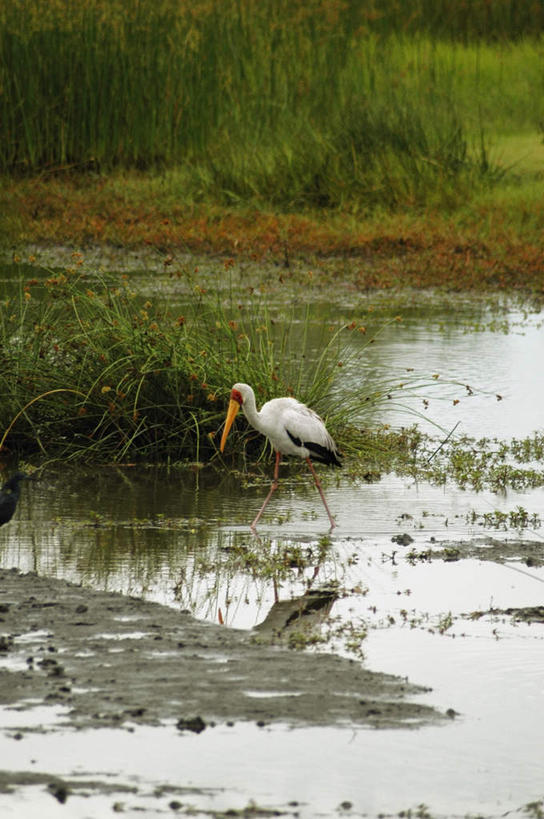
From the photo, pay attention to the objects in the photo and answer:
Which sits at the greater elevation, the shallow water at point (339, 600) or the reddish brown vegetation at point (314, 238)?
the shallow water at point (339, 600)

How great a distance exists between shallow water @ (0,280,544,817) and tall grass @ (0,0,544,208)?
830 cm

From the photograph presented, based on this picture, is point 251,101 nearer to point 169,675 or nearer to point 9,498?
point 9,498

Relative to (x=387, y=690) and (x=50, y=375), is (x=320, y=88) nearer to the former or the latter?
(x=50, y=375)

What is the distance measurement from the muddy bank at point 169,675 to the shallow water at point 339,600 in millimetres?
122

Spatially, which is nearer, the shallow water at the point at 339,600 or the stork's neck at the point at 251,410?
the shallow water at the point at 339,600

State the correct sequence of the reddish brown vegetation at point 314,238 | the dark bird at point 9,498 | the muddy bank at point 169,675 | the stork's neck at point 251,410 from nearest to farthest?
1. the muddy bank at point 169,675
2. the dark bird at point 9,498
3. the stork's neck at point 251,410
4. the reddish brown vegetation at point 314,238

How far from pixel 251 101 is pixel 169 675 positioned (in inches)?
691

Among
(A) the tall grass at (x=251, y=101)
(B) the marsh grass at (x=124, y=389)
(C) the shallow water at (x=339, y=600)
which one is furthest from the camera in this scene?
(A) the tall grass at (x=251, y=101)

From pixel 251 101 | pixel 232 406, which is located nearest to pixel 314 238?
→ pixel 251 101

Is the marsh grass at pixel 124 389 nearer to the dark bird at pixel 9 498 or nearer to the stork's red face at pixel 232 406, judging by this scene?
the stork's red face at pixel 232 406

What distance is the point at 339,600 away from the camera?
6328mm

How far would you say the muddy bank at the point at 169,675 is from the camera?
15.8 feet

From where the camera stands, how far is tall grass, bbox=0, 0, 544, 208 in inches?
750

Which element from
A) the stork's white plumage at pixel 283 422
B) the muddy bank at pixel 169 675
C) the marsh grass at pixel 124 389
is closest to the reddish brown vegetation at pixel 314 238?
the marsh grass at pixel 124 389
